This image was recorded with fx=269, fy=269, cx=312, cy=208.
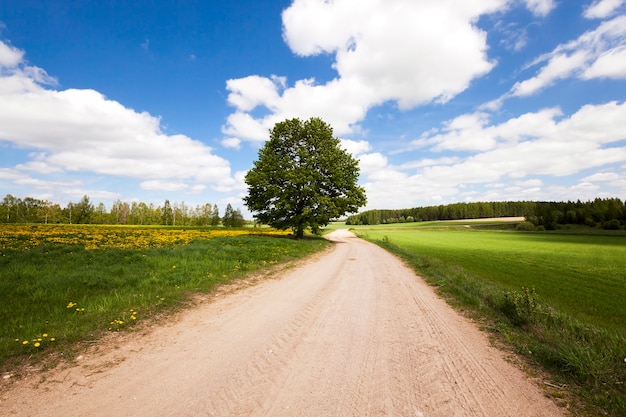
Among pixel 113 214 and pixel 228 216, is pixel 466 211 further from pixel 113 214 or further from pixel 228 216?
pixel 113 214

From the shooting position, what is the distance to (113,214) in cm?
11500

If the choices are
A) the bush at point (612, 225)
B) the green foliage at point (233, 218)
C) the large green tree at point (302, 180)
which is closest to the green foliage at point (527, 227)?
the bush at point (612, 225)

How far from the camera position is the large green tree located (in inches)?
1265

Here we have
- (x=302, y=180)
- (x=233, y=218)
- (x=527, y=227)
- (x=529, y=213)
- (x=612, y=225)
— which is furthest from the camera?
(x=529, y=213)

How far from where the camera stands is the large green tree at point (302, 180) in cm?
3212

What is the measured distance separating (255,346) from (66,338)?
3.98 meters

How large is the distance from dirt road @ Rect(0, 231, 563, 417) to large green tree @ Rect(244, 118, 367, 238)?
977 inches

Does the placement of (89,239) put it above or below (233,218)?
below

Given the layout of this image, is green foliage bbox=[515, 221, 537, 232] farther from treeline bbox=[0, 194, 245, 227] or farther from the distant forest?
treeline bbox=[0, 194, 245, 227]

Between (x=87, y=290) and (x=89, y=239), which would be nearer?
(x=87, y=290)

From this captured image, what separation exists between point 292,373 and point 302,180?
27.3 metres

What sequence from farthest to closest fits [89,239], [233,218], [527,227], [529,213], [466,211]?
[466,211], [529,213], [233,218], [527,227], [89,239]

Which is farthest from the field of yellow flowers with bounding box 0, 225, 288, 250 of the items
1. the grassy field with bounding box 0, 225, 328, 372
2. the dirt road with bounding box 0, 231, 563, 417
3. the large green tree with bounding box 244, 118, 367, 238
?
the dirt road with bounding box 0, 231, 563, 417

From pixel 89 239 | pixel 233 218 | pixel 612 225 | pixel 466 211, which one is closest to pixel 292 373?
pixel 89 239
